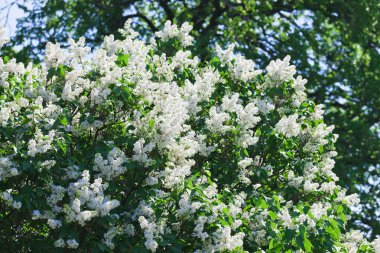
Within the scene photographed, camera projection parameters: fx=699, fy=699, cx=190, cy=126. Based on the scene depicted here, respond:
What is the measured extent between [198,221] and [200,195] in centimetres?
24

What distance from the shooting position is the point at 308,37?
18.5 meters

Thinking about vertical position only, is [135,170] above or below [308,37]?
below

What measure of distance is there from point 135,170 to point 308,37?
13.1m

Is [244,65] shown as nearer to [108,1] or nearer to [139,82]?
[139,82]

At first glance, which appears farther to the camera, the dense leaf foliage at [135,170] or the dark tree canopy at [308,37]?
the dark tree canopy at [308,37]

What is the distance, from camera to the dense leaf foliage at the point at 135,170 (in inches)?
228

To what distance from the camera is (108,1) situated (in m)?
18.4

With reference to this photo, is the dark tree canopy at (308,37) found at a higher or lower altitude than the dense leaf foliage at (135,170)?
higher

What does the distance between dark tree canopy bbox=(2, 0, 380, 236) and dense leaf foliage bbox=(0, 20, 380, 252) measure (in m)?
9.84

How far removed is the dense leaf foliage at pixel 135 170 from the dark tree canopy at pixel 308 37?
984 centimetres

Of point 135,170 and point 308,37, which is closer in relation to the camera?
point 135,170

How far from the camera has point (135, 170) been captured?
6.16 meters

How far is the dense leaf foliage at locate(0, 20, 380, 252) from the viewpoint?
5785 mm

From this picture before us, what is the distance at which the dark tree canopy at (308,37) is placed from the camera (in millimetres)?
17406
